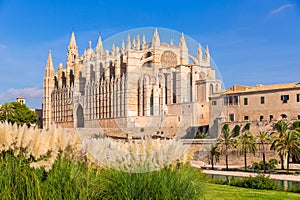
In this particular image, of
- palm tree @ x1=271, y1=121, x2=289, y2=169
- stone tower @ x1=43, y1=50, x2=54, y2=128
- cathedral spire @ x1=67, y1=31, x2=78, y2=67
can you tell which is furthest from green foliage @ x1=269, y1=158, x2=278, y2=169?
stone tower @ x1=43, y1=50, x2=54, y2=128

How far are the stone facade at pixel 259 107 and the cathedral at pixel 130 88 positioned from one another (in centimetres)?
158

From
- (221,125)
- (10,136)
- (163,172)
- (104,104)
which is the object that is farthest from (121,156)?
(104,104)

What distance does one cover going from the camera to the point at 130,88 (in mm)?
34812

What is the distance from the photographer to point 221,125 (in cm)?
3650

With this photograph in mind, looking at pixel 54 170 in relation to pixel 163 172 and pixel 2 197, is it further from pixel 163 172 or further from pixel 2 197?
pixel 163 172

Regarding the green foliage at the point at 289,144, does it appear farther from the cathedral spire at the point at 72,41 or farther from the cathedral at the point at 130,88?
the cathedral spire at the point at 72,41

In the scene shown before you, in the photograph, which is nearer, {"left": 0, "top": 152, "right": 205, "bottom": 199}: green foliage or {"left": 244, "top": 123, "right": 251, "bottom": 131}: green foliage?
{"left": 0, "top": 152, "right": 205, "bottom": 199}: green foliage

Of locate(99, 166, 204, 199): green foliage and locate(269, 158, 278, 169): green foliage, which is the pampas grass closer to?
locate(99, 166, 204, 199): green foliage

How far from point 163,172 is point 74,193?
1.38 meters

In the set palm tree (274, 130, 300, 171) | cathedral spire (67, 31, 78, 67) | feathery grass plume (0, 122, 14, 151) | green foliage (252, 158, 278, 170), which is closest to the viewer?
feathery grass plume (0, 122, 14, 151)

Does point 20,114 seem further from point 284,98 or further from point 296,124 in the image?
point 296,124

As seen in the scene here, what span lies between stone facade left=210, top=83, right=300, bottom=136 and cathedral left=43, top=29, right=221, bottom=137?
1.58 metres

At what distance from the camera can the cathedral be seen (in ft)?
49.5

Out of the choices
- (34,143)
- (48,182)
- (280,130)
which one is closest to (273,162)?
(280,130)
